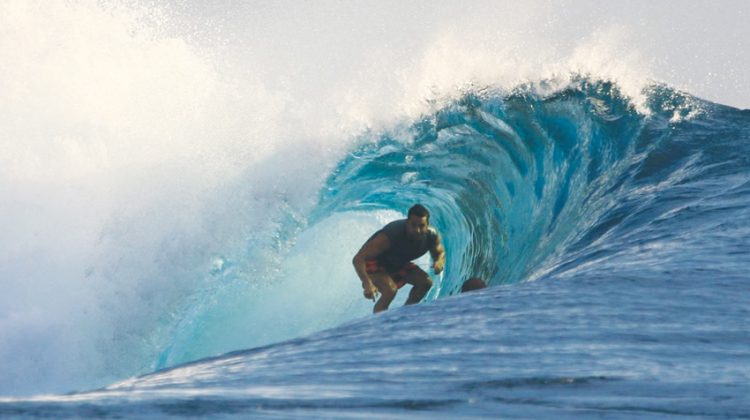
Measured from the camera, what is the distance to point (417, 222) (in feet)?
24.8

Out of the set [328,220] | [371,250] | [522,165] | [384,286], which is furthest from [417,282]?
[328,220]

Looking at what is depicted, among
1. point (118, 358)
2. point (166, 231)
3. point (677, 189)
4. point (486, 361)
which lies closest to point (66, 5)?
point (166, 231)

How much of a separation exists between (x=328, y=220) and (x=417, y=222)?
13.8ft

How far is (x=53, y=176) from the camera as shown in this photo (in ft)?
38.0

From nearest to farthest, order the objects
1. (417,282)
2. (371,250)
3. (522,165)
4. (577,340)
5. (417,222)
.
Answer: (577,340) → (417,222) → (371,250) → (417,282) → (522,165)

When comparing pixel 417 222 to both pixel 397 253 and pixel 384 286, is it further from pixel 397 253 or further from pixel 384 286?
pixel 384 286

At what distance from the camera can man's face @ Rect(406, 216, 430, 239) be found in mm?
7566

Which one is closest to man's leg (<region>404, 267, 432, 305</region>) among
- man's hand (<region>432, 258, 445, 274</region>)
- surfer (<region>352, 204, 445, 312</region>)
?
surfer (<region>352, 204, 445, 312</region>)

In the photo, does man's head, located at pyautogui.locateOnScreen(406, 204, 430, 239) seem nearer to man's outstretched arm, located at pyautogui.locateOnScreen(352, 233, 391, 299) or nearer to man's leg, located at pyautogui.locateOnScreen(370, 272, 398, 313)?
man's outstretched arm, located at pyautogui.locateOnScreen(352, 233, 391, 299)

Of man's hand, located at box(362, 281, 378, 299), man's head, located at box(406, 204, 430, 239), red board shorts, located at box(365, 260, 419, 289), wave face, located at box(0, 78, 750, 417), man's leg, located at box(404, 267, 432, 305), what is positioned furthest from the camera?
man's leg, located at box(404, 267, 432, 305)

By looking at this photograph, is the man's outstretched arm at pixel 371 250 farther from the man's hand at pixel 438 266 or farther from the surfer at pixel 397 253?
the man's hand at pixel 438 266

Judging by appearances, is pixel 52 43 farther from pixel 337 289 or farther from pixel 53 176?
pixel 337 289

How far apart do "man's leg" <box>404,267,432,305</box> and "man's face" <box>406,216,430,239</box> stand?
0.52m

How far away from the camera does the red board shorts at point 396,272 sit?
791 centimetres
